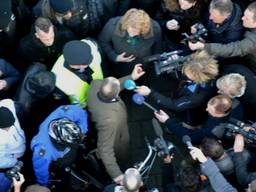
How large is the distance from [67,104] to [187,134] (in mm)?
1354

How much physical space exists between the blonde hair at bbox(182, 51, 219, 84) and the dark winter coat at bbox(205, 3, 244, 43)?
0.52m

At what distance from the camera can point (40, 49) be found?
19.7 ft

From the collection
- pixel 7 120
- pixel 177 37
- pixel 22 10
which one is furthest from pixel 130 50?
pixel 7 120

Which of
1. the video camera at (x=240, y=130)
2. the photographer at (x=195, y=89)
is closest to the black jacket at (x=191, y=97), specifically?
the photographer at (x=195, y=89)

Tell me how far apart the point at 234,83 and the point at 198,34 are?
0.82 meters

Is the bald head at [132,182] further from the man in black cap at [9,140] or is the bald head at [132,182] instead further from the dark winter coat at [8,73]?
the dark winter coat at [8,73]

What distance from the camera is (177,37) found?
685 centimetres

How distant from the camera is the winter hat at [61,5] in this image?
5.88 metres

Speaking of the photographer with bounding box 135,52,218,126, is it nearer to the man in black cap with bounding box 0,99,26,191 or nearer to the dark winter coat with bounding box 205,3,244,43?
the dark winter coat with bounding box 205,3,244,43

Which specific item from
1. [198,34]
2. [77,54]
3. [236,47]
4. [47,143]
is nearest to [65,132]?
[47,143]

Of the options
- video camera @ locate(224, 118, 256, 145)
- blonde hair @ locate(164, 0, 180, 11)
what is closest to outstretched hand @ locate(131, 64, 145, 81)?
blonde hair @ locate(164, 0, 180, 11)

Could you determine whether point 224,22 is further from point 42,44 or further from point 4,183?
→ point 4,183

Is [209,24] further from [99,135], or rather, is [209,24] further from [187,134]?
[99,135]

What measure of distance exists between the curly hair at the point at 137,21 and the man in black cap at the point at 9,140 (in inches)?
61.2
